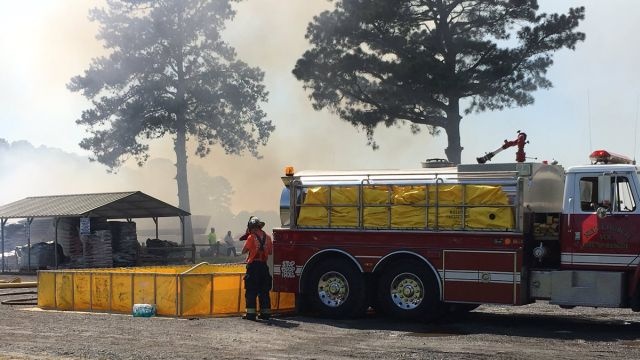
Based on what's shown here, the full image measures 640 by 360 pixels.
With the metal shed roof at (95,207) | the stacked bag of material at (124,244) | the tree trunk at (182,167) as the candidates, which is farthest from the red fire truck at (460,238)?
the tree trunk at (182,167)

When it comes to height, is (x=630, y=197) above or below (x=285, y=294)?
above

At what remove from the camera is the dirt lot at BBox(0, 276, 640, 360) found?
422 inches

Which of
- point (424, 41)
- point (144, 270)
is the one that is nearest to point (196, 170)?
point (424, 41)

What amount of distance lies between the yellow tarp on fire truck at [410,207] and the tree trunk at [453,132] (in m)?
20.3

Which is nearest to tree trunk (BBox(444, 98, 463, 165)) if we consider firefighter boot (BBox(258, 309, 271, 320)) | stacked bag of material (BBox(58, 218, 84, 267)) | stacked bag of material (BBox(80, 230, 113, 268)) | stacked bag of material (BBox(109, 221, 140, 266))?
stacked bag of material (BBox(109, 221, 140, 266))

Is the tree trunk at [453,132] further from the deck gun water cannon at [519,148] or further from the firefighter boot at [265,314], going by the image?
the firefighter boot at [265,314]

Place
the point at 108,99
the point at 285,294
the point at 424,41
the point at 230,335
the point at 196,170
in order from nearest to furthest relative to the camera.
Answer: the point at 230,335
the point at 285,294
the point at 424,41
the point at 108,99
the point at 196,170

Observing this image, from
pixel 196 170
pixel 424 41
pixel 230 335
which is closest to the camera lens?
pixel 230 335

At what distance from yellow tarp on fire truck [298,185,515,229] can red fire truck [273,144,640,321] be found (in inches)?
0.7

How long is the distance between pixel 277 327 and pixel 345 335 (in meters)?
1.45

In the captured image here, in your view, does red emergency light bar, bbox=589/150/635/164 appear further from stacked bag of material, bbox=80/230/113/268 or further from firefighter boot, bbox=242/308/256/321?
stacked bag of material, bbox=80/230/113/268

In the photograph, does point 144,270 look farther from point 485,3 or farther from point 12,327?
point 485,3

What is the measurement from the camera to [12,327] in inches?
540

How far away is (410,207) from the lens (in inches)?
570
